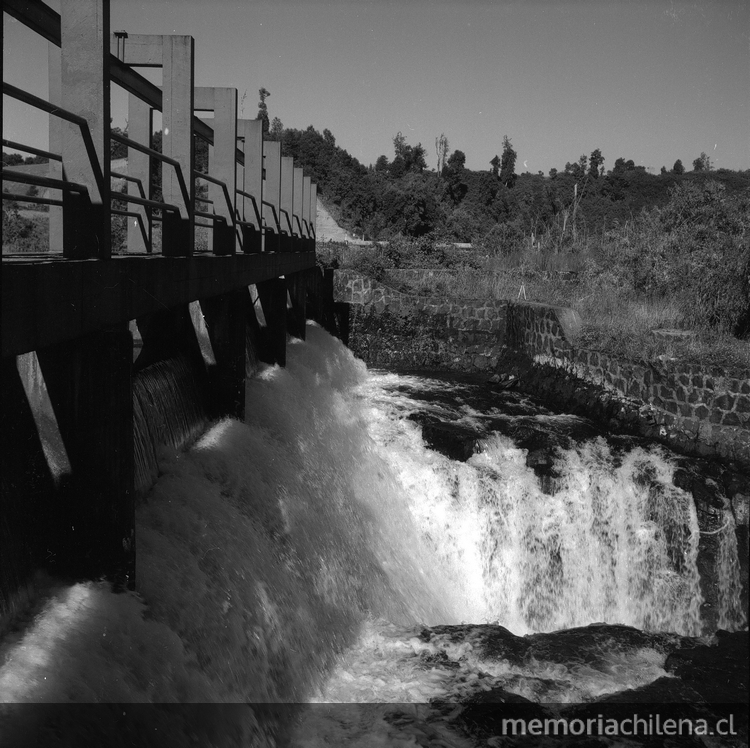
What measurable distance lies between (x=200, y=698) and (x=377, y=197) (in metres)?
48.7

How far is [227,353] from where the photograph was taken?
8844 mm

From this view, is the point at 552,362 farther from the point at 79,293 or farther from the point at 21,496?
Answer: the point at 79,293

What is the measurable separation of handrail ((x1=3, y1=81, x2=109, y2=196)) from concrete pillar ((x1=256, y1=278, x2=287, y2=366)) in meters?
8.09

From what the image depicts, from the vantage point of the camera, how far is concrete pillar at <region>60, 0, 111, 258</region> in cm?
394

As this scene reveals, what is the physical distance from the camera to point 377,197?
51125mm

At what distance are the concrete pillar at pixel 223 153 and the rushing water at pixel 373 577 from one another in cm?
203

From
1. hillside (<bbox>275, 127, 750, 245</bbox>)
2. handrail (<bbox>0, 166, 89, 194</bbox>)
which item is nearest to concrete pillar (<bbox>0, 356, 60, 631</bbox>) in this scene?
handrail (<bbox>0, 166, 89, 194</bbox>)

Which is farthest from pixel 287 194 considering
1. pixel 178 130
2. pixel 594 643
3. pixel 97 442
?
pixel 97 442

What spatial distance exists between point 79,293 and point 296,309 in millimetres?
11677

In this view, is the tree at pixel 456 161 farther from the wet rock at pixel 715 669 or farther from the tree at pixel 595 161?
the wet rock at pixel 715 669

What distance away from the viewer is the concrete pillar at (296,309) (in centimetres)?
1530

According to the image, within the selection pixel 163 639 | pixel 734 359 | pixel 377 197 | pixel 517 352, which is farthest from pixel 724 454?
pixel 377 197

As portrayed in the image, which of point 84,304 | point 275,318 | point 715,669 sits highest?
point 84,304

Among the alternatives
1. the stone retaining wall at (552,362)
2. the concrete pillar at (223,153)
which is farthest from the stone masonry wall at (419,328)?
the concrete pillar at (223,153)
